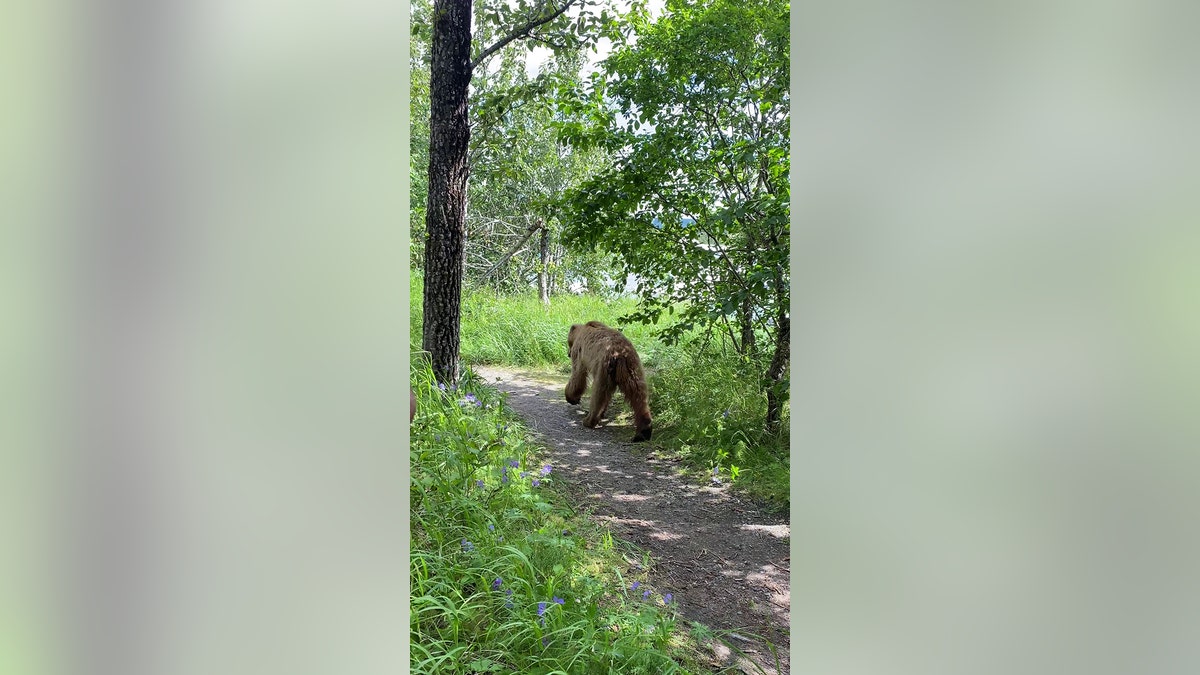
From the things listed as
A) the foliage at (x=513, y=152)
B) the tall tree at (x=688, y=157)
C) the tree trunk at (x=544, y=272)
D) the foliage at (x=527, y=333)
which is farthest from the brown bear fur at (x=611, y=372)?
the tree trunk at (x=544, y=272)

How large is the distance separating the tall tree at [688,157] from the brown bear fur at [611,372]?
0.40 m

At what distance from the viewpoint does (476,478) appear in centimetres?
198

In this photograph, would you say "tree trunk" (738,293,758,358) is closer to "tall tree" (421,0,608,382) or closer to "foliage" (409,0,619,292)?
"foliage" (409,0,619,292)

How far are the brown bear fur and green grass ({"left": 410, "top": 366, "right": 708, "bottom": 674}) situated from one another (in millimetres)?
1099

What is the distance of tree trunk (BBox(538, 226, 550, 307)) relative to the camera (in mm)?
6558

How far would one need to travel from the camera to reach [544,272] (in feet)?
21.7

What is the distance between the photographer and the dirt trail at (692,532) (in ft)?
6.54

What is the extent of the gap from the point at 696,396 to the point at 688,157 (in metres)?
1.22

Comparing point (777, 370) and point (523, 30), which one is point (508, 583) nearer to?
point (777, 370)

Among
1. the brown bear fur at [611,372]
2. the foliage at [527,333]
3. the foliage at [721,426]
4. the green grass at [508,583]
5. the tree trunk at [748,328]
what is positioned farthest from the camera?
the foliage at [527,333]

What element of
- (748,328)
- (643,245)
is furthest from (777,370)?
(643,245)

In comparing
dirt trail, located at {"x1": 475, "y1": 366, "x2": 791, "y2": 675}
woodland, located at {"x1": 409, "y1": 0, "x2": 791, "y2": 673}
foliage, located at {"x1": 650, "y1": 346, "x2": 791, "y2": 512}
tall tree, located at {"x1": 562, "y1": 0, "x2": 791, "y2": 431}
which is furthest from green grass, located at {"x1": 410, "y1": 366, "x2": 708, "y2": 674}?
tall tree, located at {"x1": 562, "y1": 0, "x2": 791, "y2": 431}

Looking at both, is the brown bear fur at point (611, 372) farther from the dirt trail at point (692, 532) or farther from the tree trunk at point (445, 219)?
the tree trunk at point (445, 219)
